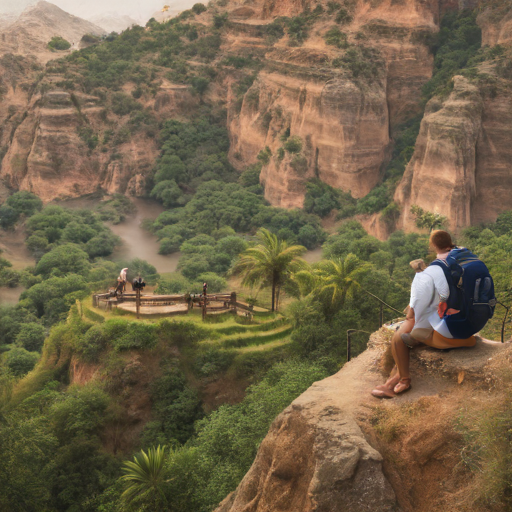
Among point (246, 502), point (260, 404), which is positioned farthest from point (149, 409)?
point (246, 502)

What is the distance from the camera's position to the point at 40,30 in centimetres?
8188

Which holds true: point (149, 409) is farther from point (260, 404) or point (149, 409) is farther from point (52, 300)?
point (52, 300)

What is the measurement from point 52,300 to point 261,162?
2815cm

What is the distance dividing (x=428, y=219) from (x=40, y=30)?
200ft

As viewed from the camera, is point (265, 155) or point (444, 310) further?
point (265, 155)

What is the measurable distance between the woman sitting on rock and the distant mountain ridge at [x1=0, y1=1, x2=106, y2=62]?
68.9 meters

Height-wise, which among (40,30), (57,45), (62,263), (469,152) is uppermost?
(40,30)

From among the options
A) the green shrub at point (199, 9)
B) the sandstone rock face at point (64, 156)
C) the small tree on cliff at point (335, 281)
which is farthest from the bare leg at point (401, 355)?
the green shrub at point (199, 9)

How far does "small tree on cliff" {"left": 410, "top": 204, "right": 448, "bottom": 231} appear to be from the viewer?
43562 mm

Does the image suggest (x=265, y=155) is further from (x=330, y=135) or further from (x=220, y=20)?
(x=220, y=20)

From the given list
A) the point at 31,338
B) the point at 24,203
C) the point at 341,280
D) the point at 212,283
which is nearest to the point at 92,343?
the point at 341,280

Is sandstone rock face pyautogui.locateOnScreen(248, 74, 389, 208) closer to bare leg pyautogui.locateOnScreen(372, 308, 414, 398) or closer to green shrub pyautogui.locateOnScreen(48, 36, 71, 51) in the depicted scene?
green shrub pyautogui.locateOnScreen(48, 36, 71, 51)

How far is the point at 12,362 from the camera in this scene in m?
30.6

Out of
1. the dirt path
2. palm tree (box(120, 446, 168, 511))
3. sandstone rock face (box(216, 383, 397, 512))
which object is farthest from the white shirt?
palm tree (box(120, 446, 168, 511))
